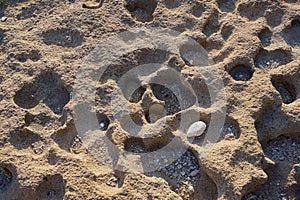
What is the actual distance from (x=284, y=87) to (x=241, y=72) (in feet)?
0.61

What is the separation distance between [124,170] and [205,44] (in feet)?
2.19

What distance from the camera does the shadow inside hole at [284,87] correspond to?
2049mm

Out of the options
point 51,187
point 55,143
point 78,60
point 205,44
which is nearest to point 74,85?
point 78,60

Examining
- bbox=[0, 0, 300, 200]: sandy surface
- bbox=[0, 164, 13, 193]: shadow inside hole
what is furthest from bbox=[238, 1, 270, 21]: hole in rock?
bbox=[0, 164, 13, 193]: shadow inside hole

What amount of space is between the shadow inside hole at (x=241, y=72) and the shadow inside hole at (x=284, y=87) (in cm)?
10

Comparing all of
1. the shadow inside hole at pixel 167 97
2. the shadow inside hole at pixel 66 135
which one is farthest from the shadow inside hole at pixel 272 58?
the shadow inside hole at pixel 66 135

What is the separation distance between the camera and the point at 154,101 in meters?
2.01

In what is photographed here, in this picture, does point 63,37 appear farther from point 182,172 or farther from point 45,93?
point 182,172

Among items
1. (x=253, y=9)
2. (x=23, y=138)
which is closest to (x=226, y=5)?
(x=253, y=9)

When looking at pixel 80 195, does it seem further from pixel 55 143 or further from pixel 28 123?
pixel 28 123

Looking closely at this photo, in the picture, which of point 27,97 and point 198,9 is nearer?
point 27,97

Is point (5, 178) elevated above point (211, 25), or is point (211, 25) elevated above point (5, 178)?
point (211, 25)

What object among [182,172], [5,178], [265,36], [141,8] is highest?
[265,36]

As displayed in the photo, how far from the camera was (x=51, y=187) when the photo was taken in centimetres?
189
